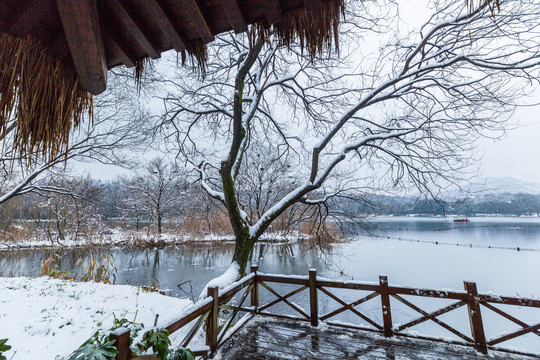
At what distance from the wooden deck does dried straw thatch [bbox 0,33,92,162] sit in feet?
11.1

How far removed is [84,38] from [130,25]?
0.77 ft

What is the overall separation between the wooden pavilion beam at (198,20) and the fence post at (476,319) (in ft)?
15.8

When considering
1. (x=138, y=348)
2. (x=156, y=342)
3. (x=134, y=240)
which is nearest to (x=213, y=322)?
(x=156, y=342)

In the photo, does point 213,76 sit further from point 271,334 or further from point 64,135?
point 271,334

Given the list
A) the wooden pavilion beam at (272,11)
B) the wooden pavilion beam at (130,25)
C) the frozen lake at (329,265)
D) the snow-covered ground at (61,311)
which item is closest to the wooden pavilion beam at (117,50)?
the wooden pavilion beam at (130,25)

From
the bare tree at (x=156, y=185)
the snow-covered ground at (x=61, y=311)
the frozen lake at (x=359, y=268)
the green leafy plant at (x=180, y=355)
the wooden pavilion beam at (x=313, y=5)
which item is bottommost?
the frozen lake at (x=359, y=268)

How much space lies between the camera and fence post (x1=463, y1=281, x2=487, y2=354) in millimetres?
3469

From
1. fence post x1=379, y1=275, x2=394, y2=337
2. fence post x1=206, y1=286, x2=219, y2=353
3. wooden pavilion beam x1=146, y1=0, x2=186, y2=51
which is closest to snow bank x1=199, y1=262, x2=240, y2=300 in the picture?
fence post x1=206, y1=286, x2=219, y2=353

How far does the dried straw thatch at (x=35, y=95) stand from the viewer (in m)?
1.14

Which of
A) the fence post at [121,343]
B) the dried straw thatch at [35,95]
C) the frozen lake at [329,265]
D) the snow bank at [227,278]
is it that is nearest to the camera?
the dried straw thatch at [35,95]

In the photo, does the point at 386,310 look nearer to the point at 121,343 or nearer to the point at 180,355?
the point at 180,355

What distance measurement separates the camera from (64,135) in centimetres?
140

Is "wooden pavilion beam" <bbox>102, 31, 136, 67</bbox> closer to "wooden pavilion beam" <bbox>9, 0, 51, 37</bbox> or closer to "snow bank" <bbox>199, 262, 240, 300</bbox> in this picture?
"wooden pavilion beam" <bbox>9, 0, 51, 37</bbox>

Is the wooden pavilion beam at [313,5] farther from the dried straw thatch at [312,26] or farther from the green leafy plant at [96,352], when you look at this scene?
the green leafy plant at [96,352]
